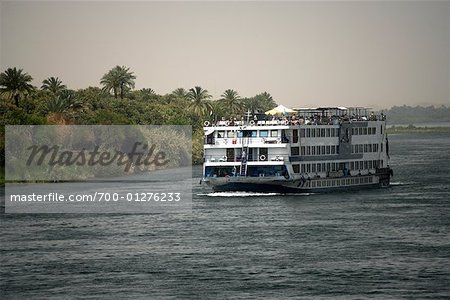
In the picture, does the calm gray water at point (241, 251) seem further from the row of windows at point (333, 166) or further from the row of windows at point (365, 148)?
the row of windows at point (365, 148)

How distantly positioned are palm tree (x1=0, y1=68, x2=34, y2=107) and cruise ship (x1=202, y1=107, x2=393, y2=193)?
50.4 meters

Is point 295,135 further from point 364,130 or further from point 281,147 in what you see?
point 364,130

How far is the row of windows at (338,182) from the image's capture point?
115312mm

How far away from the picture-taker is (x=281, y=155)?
112 meters

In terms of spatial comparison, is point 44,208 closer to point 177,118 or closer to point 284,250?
point 284,250

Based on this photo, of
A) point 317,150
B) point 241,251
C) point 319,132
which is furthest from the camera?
point 319,132

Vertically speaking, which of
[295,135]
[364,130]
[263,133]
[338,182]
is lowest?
[338,182]

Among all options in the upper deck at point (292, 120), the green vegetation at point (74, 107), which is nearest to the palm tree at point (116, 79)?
the green vegetation at point (74, 107)

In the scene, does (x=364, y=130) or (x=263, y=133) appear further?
(x=364, y=130)

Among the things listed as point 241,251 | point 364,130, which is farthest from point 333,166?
point 241,251

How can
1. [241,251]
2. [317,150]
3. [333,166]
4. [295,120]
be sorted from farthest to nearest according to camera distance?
[333,166], [317,150], [295,120], [241,251]

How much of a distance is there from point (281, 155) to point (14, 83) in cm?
5868

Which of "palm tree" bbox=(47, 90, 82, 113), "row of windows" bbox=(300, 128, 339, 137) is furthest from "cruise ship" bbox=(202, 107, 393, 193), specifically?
"palm tree" bbox=(47, 90, 82, 113)

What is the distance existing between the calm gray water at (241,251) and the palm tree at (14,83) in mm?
56883
